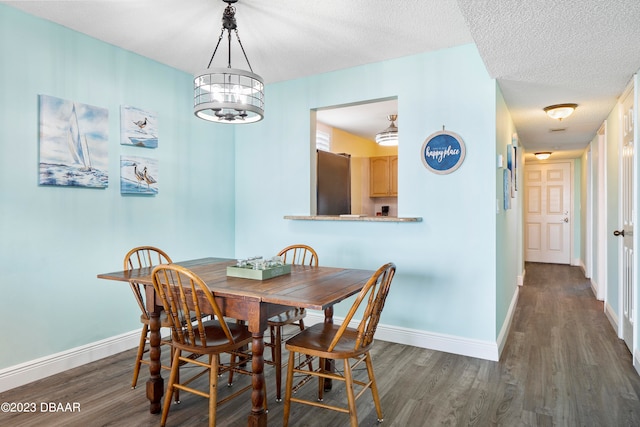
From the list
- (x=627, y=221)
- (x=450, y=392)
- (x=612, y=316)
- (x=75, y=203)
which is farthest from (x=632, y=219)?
(x=75, y=203)

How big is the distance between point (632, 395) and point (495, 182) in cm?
160

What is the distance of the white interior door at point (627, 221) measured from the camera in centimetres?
309

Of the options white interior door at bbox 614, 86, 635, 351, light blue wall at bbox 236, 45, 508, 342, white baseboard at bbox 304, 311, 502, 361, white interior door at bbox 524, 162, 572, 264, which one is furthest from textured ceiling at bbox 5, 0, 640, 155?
white interior door at bbox 524, 162, 572, 264

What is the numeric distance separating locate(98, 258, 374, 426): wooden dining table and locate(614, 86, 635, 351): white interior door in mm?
2315

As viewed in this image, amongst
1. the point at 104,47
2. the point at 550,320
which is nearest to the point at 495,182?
the point at 550,320

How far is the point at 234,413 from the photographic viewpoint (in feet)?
7.18

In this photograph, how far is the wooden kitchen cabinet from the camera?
22.4 feet

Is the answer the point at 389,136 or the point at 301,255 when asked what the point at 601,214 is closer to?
the point at 389,136

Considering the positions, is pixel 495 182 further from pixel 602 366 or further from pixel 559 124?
pixel 559 124

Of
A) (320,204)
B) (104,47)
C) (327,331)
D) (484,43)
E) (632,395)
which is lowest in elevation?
(632,395)

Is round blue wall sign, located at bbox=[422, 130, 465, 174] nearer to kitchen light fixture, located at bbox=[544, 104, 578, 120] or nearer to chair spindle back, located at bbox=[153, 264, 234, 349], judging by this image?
kitchen light fixture, located at bbox=[544, 104, 578, 120]

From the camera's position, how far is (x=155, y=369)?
86.4 inches

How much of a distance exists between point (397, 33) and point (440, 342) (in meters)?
2.43

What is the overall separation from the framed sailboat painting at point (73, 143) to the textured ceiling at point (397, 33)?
0.60 meters
